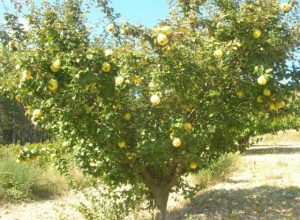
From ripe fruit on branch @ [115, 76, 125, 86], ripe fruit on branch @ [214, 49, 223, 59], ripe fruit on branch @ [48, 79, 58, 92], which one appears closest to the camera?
ripe fruit on branch @ [115, 76, 125, 86]

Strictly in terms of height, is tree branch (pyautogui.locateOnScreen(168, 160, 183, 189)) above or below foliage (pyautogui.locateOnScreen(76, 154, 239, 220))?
above

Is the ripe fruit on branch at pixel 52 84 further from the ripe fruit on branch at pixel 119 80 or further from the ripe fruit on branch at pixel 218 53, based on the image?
the ripe fruit on branch at pixel 218 53

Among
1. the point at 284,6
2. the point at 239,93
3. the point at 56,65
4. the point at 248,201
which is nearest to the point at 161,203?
the point at 239,93

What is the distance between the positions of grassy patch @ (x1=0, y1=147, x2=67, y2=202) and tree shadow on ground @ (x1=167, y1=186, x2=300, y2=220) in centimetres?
309

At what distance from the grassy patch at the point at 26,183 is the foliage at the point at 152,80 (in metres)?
3.33

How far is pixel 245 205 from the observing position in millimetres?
5910

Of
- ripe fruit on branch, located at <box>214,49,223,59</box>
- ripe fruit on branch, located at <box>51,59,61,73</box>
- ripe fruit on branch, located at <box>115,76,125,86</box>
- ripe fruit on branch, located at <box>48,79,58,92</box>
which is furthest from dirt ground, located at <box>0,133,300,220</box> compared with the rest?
ripe fruit on branch, located at <box>214,49,223,59</box>

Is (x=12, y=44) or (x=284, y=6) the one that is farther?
(x=12, y=44)

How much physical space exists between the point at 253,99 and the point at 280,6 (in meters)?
0.99

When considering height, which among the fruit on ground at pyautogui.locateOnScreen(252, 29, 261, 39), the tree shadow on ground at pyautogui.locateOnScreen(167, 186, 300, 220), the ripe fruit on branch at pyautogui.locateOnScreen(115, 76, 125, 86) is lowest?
the tree shadow on ground at pyautogui.locateOnScreen(167, 186, 300, 220)

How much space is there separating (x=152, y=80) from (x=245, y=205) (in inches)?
117

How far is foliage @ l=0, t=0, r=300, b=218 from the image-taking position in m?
3.58

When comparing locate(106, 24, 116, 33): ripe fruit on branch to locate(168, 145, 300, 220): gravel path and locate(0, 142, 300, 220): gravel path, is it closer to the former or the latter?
locate(0, 142, 300, 220): gravel path

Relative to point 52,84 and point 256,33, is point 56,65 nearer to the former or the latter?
point 52,84
